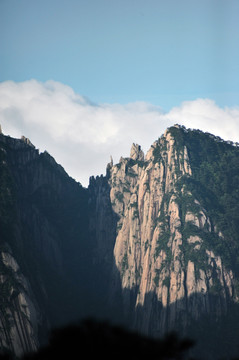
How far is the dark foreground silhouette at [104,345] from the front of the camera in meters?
69.5

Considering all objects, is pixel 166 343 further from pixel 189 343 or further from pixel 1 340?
pixel 1 340

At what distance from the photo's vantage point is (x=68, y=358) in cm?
6881

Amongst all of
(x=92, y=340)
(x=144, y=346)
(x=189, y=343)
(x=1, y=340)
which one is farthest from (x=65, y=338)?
(x=1, y=340)

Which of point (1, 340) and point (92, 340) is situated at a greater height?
point (1, 340)

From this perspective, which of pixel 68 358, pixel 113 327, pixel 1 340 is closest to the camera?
pixel 68 358

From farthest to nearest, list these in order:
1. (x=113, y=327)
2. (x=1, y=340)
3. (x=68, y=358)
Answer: (x=1, y=340) → (x=113, y=327) → (x=68, y=358)

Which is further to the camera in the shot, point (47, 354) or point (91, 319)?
point (91, 319)

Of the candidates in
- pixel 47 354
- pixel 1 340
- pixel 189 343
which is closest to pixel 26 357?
pixel 47 354

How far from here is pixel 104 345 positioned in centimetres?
7081

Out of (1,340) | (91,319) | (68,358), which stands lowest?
(68,358)

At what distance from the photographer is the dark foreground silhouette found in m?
69.5

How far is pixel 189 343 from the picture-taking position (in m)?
71.3

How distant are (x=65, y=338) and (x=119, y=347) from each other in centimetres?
609

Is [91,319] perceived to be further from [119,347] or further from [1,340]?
[1,340]
